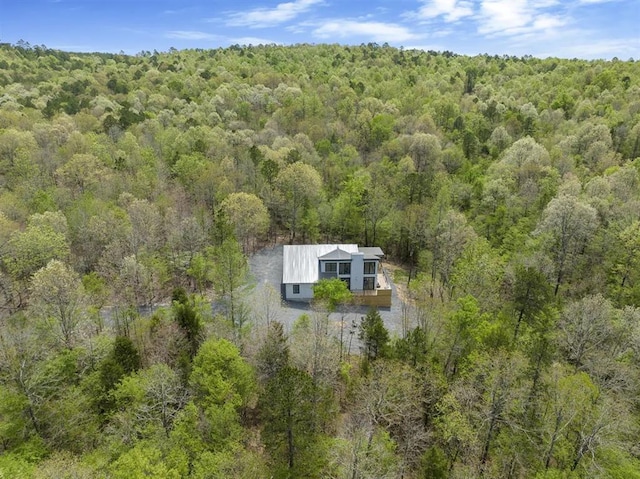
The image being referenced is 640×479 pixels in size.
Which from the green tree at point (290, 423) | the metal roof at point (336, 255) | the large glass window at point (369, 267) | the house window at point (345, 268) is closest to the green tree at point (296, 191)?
the metal roof at point (336, 255)

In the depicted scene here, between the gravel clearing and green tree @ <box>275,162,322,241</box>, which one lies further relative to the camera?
green tree @ <box>275,162,322,241</box>

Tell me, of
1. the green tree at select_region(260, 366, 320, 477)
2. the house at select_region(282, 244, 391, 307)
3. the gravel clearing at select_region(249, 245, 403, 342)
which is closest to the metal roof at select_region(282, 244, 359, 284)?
the house at select_region(282, 244, 391, 307)

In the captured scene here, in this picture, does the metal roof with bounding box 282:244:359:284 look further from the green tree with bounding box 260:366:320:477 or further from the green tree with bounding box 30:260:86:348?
the green tree with bounding box 260:366:320:477

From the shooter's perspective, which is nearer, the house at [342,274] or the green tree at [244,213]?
the house at [342,274]

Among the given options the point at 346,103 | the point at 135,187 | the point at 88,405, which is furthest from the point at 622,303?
the point at 346,103

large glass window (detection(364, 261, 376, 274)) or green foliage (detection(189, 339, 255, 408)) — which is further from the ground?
large glass window (detection(364, 261, 376, 274))

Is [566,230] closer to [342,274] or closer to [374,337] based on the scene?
[342,274]

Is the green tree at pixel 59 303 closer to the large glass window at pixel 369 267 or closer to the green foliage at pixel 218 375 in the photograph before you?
the green foliage at pixel 218 375
